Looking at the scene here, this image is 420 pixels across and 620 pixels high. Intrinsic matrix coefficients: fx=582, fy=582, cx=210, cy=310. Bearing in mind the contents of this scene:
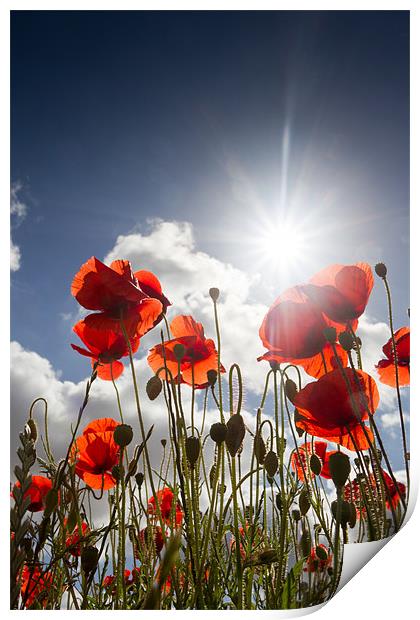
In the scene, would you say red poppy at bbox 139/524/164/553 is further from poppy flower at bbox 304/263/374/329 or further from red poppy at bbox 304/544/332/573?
poppy flower at bbox 304/263/374/329

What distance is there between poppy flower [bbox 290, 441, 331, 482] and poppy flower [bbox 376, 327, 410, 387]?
A: 0.35 feet

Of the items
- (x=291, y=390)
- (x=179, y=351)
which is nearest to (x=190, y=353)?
(x=179, y=351)

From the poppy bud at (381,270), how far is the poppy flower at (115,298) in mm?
249

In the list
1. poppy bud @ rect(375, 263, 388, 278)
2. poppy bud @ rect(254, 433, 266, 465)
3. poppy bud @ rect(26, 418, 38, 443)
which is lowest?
poppy bud @ rect(254, 433, 266, 465)

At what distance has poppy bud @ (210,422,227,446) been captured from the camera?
57cm

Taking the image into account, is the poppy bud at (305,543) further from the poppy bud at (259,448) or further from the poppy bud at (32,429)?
the poppy bud at (32,429)

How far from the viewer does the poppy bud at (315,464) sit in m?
0.63

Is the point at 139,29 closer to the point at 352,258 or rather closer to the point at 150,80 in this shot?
the point at 150,80

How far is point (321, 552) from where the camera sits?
0.61 meters

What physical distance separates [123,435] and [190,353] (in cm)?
12

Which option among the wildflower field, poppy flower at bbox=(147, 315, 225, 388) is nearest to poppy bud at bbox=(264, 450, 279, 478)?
the wildflower field

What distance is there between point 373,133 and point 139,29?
0.30 m

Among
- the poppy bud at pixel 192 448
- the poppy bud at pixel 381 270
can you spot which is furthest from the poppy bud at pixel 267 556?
the poppy bud at pixel 381 270

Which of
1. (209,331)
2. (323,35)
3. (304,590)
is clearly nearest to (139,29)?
(323,35)
